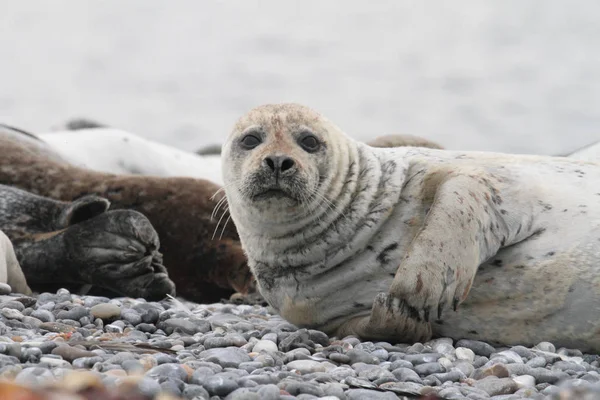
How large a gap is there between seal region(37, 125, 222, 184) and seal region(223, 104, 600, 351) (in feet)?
13.8

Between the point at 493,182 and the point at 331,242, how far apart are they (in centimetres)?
76

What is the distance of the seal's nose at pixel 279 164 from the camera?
3.82m

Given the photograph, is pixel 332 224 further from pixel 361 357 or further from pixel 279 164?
pixel 361 357

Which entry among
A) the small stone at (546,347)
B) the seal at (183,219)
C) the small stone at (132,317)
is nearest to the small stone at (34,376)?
the small stone at (132,317)

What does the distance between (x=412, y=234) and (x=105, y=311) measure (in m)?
1.38

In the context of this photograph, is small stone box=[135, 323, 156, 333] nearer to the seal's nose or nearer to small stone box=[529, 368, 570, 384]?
the seal's nose

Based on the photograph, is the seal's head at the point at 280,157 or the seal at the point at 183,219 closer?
the seal's head at the point at 280,157

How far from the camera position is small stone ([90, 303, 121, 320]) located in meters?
4.03

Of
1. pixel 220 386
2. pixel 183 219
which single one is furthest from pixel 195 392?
pixel 183 219

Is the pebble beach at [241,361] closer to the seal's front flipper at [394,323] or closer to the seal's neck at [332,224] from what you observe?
the seal's front flipper at [394,323]

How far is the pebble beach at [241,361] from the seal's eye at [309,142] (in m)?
0.81

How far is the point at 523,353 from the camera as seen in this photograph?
358cm

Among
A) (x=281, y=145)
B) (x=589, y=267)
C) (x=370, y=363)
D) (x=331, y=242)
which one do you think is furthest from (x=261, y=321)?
(x=589, y=267)

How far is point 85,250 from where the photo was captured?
18.0 feet
